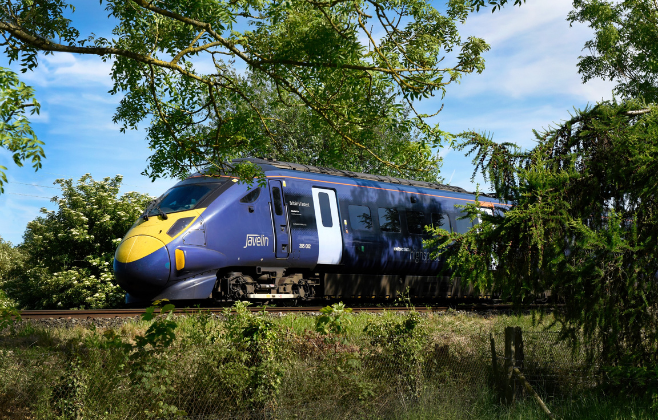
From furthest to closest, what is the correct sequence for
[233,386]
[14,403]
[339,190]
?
[339,190] < [233,386] < [14,403]

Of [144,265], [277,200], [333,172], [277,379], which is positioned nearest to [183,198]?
[144,265]

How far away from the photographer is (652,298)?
6668 mm

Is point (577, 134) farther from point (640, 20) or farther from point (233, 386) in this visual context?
point (640, 20)

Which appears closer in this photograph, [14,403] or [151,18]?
[14,403]

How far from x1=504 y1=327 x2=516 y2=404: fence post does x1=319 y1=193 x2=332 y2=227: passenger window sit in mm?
6998

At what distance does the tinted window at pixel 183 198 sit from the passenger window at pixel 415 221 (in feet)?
19.1

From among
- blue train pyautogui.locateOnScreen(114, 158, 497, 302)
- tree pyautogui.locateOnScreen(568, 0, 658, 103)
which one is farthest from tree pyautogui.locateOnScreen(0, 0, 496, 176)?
tree pyautogui.locateOnScreen(568, 0, 658, 103)

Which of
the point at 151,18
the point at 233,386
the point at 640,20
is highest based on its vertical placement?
the point at 640,20

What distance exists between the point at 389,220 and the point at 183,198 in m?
5.60

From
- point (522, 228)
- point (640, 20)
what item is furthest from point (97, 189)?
point (640, 20)

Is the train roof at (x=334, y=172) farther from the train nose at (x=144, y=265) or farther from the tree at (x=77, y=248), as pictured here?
the tree at (x=77, y=248)

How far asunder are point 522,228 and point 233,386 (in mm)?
3791

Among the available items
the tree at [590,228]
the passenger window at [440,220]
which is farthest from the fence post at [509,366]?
the passenger window at [440,220]

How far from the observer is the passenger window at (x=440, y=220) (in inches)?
648
